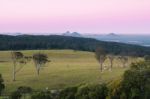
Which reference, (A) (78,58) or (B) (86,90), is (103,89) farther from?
(A) (78,58)

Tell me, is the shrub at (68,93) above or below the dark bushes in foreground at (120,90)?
below

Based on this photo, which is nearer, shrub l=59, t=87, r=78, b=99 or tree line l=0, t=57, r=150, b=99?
tree line l=0, t=57, r=150, b=99

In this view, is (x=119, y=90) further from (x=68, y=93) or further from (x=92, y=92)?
(x=68, y=93)

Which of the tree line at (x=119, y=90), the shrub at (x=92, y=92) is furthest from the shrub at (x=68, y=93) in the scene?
the shrub at (x=92, y=92)

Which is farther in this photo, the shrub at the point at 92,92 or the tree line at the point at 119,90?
the shrub at the point at 92,92

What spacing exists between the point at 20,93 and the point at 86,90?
39.6 feet

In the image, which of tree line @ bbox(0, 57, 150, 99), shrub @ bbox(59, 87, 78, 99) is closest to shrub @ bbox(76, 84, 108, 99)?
tree line @ bbox(0, 57, 150, 99)

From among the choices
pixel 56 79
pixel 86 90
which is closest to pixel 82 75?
pixel 56 79

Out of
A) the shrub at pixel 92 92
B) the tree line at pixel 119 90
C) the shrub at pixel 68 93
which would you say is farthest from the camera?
the shrub at pixel 68 93

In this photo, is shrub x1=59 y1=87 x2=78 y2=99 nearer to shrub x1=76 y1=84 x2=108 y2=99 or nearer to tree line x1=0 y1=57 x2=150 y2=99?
tree line x1=0 y1=57 x2=150 y2=99

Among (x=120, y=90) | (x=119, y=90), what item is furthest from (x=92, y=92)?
(x=120, y=90)

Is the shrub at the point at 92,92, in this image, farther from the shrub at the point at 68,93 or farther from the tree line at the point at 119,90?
the shrub at the point at 68,93

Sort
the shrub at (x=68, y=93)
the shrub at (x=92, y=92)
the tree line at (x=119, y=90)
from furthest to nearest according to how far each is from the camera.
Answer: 1. the shrub at (x=68, y=93)
2. the shrub at (x=92, y=92)
3. the tree line at (x=119, y=90)

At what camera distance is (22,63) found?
374 feet
